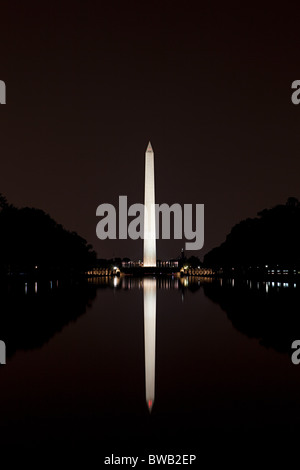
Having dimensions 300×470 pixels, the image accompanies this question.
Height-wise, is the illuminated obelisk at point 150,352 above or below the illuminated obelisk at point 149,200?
below

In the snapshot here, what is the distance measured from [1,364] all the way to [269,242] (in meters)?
56.3

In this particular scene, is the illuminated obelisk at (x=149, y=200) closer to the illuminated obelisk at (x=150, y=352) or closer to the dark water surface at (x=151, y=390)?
the illuminated obelisk at (x=150, y=352)

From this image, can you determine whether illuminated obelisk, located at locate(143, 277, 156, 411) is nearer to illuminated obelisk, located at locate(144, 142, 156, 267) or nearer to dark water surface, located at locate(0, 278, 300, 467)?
dark water surface, located at locate(0, 278, 300, 467)

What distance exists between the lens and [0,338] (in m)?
15.1

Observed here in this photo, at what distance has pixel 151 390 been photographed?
370 inches

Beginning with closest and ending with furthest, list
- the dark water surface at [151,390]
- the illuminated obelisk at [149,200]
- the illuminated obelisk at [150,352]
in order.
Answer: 1. the dark water surface at [151,390]
2. the illuminated obelisk at [150,352]
3. the illuminated obelisk at [149,200]

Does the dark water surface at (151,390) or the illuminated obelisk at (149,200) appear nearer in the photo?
the dark water surface at (151,390)

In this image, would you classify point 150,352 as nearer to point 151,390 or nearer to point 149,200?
point 151,390

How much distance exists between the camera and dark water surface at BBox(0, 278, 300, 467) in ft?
22.2

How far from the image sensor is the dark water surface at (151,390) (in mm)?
6762

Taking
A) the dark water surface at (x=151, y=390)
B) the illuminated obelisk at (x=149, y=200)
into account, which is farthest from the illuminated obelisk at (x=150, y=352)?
the illuminated obelisk at (x=149, y=200)

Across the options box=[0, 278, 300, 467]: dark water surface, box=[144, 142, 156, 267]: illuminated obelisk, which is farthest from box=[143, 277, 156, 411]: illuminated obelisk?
box=[144, 142, 156, 267]: illuminated obelisk
